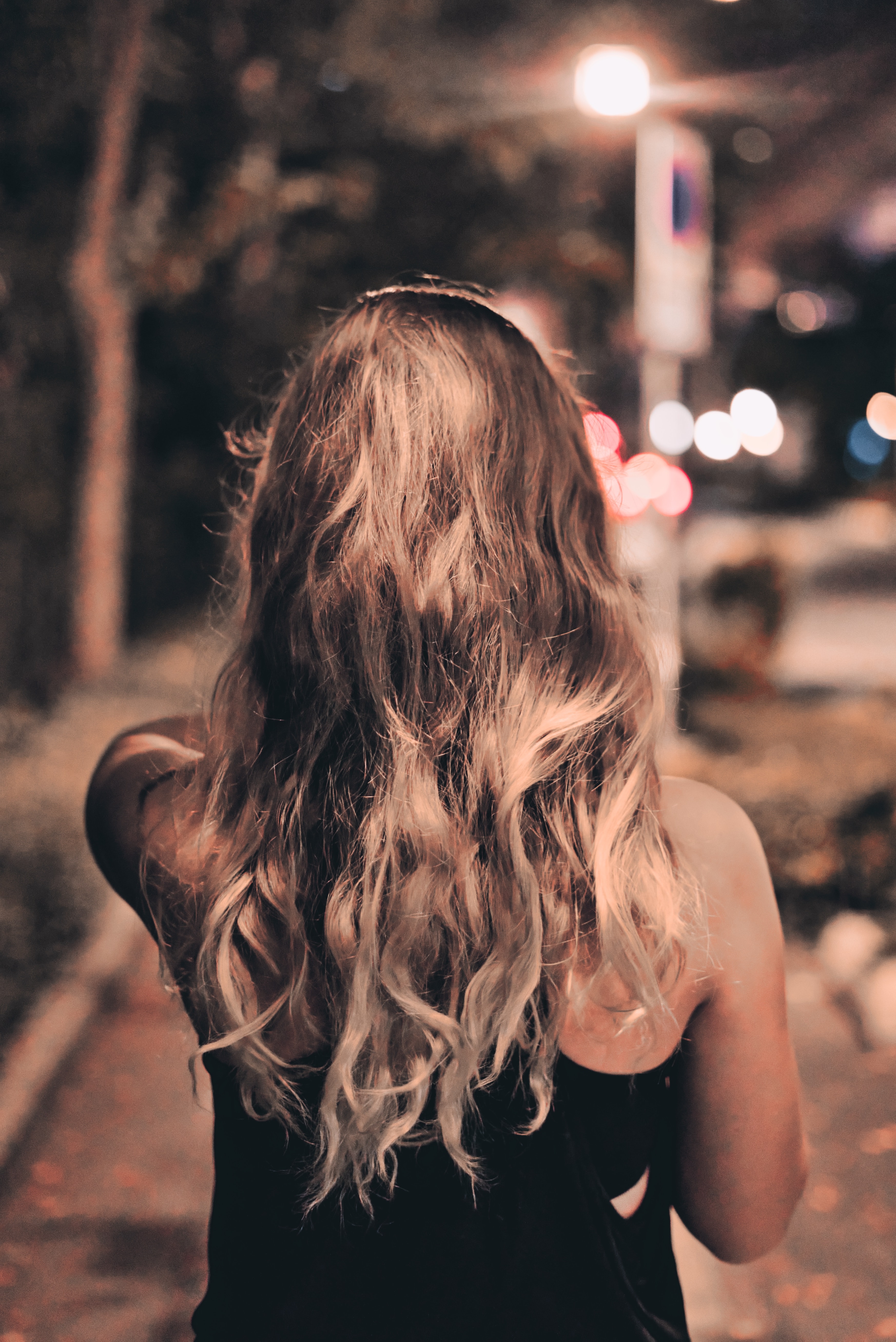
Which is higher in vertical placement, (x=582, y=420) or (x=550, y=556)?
(x=582, y=420)

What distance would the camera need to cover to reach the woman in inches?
48.1

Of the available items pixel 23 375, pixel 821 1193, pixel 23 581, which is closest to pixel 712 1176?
pixel 821 1193

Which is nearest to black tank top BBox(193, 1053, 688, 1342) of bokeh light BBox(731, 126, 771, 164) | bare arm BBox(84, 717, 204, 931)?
bare arm BBox(84, 717, 204, 931)

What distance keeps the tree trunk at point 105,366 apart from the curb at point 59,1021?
242 inches

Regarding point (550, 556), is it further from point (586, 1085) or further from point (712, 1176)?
point (712, 1176)

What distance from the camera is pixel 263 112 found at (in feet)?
36.4

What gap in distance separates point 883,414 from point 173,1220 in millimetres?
24075

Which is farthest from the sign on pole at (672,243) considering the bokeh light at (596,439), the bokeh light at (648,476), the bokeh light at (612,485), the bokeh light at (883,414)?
the bokeh light at (883,414)

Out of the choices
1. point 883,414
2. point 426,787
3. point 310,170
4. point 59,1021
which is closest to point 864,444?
point 883,414

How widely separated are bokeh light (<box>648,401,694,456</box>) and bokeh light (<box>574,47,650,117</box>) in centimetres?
176

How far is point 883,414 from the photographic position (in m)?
23.6

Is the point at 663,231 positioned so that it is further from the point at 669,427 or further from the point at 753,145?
the point at 753,145

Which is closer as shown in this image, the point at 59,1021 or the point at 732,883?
the point at 732,883

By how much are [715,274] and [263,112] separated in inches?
341
